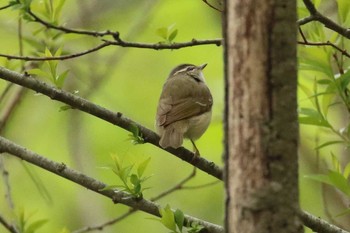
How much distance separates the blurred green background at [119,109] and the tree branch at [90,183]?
11.2 feet

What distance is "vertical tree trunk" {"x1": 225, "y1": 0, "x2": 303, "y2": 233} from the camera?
2.06 m

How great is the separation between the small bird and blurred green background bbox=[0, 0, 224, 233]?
698mm

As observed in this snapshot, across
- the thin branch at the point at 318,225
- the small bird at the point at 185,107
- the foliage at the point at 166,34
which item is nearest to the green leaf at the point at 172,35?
the foliage at the point at 166,34

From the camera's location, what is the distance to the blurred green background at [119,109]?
7414 millimetres

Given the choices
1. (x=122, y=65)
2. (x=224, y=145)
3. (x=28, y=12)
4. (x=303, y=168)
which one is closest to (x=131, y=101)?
(x=122, y=65)

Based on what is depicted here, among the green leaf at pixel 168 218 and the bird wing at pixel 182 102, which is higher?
the bird wing at pixel 182 102

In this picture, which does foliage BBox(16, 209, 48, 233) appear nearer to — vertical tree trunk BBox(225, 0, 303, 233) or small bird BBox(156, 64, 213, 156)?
small bird BBox(156, 64, 213, 156)

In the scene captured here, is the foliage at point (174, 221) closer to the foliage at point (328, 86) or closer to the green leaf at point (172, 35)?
the foliage at point (328, 86)

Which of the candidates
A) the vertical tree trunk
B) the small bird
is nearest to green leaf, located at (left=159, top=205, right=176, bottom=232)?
the vertical tree trunk

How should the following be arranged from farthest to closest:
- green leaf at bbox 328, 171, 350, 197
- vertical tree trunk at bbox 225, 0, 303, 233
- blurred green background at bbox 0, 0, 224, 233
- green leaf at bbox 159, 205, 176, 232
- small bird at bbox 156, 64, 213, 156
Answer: blurred green background at bbox 0, 0, 224, 233 → small bird at bbox 156, 64, 213, 156 → green leaf at bbox 328, 171, 350, 197 → green leaf at bbox 159, 205, 176, 232 → vertical tree trunk at bbox 225, 0, 303, 233

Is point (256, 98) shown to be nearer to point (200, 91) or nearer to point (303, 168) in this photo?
point (200, 91)

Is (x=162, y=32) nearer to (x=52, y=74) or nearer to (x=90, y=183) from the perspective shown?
(x=52, y=74)

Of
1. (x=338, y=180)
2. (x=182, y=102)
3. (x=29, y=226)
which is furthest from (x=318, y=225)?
(x=182, y=102)

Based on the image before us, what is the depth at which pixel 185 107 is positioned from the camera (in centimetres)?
587
